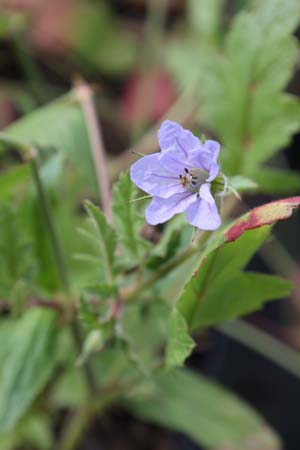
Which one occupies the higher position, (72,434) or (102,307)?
(102,307)

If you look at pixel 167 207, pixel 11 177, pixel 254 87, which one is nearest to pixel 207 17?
pixel 254 87

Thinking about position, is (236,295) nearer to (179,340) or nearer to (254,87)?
(179,340)

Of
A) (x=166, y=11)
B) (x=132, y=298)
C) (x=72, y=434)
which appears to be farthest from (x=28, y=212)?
(x=166, y=11)

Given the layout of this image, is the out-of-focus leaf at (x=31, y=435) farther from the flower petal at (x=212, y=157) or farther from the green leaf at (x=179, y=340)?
the flower petal at (x=212, y=157)

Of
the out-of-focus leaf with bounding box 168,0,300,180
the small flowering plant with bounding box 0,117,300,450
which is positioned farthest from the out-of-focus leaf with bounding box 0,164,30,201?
the out-of-focus leaf with bounding box 168,0,300,180

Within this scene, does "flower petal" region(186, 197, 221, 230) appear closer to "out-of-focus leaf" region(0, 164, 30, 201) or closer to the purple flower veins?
the purple flower veins

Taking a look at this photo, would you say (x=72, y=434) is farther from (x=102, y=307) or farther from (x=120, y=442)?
(x=102, y=307)
